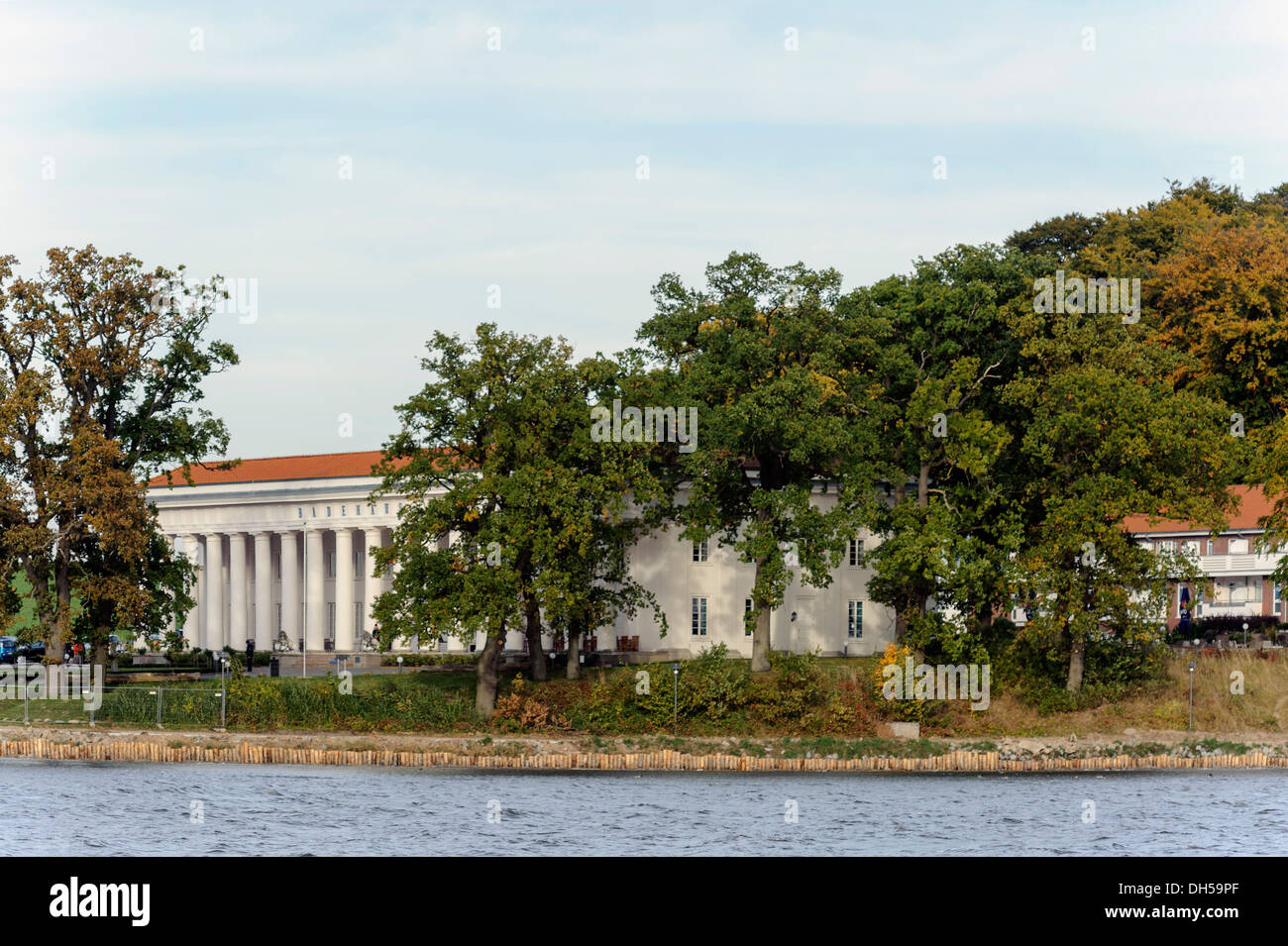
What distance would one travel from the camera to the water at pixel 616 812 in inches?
1960

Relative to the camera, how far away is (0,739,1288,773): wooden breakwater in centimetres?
6444

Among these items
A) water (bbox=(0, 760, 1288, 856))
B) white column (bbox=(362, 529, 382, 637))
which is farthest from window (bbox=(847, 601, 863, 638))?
water (bbox=(0, 760, 1288, 856))

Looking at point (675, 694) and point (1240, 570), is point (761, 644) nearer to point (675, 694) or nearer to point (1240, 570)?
point (675, 694)

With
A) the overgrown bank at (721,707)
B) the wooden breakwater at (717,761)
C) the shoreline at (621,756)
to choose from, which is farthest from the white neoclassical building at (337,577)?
the wooden breakwater at (717,761)

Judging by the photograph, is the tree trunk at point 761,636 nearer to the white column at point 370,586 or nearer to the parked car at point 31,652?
the parked car at point 31,652

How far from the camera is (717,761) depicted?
211 ft

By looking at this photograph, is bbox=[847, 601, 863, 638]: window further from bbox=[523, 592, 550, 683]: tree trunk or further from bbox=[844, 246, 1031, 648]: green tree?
bbox=[523, 592, 550, 683]: tree trunk

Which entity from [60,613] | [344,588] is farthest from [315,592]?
[60,613]

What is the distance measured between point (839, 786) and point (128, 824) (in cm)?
2300

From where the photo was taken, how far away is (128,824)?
173 ft

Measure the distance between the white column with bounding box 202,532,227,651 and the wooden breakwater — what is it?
50.9 meters

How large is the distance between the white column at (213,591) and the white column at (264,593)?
292 centimetres

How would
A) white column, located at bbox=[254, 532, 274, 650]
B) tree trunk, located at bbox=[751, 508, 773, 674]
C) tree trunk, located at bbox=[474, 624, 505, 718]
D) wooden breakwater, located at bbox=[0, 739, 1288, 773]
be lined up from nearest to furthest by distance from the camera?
wooden breakwater, located at bbox=[0, 739, 1288, 773] → tree trunk, located at bbox=[474, 624, 505, 718] → tree trunk, located at bbox=[751, 508, 773, 674] → white column, located at bbox=[254, 532, 274, 650]
